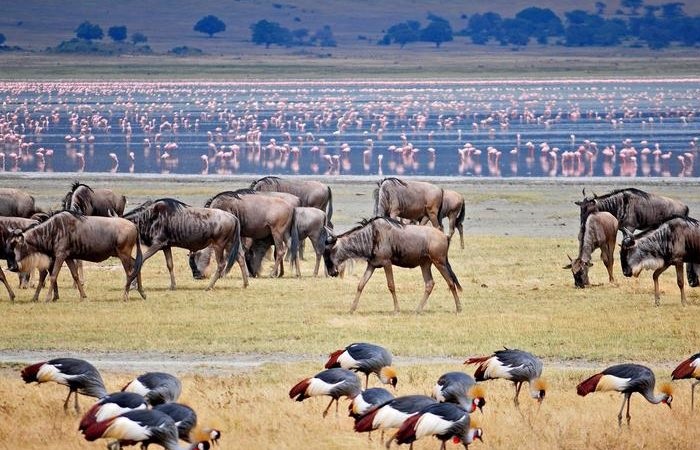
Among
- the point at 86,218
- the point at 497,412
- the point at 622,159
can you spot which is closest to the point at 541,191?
the point at 622,159

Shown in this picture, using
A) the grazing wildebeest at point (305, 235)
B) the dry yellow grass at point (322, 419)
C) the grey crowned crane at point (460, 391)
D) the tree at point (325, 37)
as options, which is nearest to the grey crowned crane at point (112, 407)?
the dry yellow grass at point (322, 419)

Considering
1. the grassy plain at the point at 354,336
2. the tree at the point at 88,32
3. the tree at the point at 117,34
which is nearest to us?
the grassy plain at the point at 354,336

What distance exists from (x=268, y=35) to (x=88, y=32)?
21.2 metres

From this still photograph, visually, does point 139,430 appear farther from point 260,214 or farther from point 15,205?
point 15,205

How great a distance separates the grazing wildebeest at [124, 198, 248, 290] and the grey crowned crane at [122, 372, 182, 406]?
29.4 feet

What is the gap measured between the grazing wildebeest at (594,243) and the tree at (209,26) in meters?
165

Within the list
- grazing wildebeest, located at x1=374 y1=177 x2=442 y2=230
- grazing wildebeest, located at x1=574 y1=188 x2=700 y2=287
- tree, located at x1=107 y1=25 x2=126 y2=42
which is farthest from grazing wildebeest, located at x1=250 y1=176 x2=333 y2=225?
tree, located at x1=107 y1=25 x2=126 y2=42

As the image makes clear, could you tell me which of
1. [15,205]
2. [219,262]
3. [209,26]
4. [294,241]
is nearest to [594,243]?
[294,241]

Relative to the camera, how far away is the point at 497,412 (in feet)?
39.9

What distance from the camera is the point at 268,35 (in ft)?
583

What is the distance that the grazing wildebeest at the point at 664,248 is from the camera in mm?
18172

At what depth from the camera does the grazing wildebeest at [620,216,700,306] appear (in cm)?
1817

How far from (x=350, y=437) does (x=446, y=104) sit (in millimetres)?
74836

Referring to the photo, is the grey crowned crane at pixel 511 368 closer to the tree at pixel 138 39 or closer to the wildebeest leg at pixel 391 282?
the wildebeest leg at pixel 391 282
